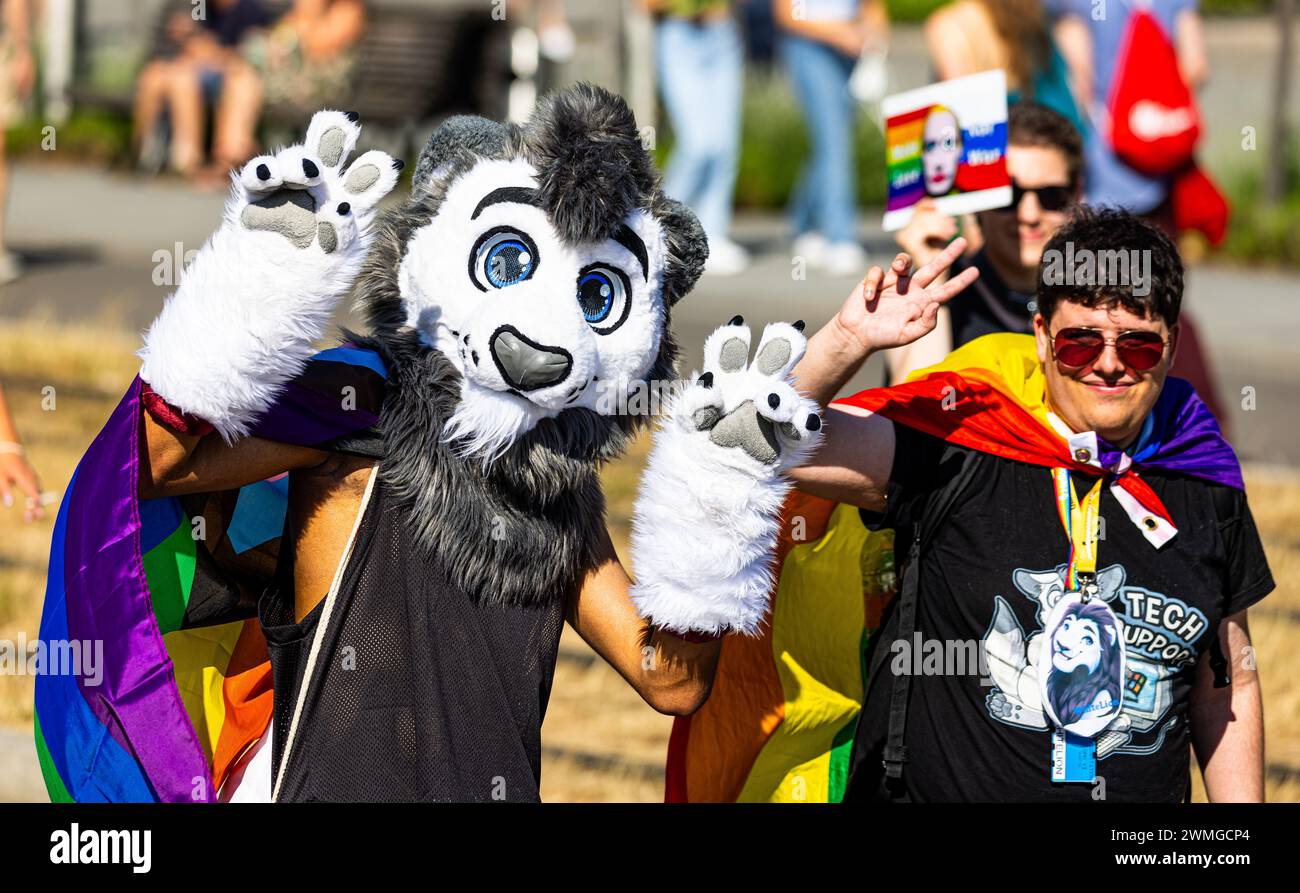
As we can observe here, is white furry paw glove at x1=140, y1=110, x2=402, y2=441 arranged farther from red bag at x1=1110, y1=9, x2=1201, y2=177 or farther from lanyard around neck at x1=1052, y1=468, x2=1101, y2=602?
red bag at x1=1110, y1=9, x2=1201, y2=177

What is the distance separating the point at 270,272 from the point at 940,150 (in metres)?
1.94

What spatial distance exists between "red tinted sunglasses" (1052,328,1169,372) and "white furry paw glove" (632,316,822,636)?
0.68 meters

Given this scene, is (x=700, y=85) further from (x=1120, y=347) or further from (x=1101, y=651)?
(x=1101, y=651)

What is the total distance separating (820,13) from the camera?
10711mm

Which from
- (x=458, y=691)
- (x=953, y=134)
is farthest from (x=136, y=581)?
(x=953, y=134)

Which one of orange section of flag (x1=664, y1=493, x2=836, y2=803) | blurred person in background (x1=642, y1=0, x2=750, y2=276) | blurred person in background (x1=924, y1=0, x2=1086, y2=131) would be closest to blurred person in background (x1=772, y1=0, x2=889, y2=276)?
blurred person in background (x1=642, y1=0, x2=750, y2=276)

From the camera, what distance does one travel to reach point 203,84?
47.4ft

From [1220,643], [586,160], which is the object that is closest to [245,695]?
[586,160]

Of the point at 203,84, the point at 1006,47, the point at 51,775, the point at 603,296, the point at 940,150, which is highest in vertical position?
the point at 203,84

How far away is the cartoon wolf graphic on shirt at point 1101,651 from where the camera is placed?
3164 millimetres

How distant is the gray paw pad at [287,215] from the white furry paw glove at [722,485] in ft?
1.98

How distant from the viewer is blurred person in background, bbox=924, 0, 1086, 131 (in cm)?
561

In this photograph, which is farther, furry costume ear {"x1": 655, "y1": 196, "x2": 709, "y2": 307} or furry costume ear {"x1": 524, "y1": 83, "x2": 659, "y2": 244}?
furry costume ear {"x1": 655, "y1": 196, "x2": 709, "y2": 307}
